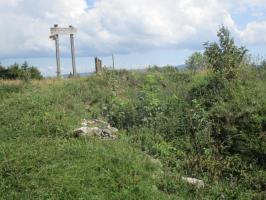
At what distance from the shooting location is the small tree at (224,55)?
41.2ft

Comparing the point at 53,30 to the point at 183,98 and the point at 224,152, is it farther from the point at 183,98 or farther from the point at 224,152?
the point at 224,152

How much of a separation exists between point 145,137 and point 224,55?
12.8 feet

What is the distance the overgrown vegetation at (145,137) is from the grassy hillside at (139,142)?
2cm

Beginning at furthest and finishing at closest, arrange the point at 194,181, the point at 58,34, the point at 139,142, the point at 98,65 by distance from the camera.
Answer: the point at 58,34
the point at 98,65
the point at 139,142
the point at 194,181

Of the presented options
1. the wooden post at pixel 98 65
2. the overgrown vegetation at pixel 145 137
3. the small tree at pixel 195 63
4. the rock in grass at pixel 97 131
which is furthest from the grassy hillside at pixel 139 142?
the wooden post at pixel 98 65

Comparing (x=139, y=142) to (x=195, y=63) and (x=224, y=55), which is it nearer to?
(x=224, y=55)

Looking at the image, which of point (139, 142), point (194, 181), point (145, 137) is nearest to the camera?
point (194, 181)

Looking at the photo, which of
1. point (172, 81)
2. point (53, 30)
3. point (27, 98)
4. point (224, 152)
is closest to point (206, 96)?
point (224, 152)

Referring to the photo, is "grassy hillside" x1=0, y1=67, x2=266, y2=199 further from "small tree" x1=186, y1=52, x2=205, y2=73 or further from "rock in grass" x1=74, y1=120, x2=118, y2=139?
"small tree" x1=186, y1=52, x2=205, y2=73

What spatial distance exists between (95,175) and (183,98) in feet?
16.4

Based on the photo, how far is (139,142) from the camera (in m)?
10.0

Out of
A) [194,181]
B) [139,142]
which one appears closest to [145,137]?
[139,142]

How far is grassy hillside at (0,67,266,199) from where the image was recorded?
26.1 feet

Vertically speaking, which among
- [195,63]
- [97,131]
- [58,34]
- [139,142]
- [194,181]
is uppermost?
[58,34]
